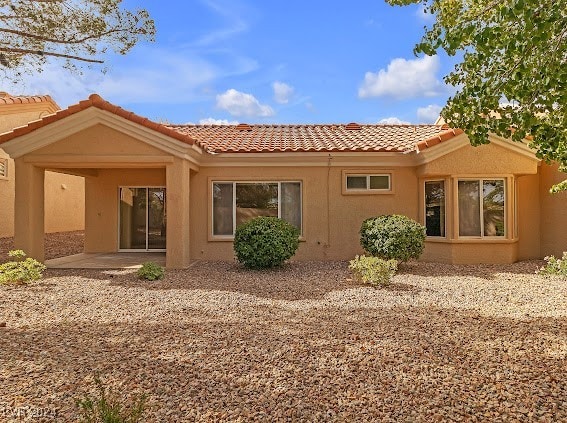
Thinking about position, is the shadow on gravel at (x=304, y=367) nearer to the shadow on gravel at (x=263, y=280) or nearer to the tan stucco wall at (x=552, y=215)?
the shadow on gravel at (x=263, y=280)

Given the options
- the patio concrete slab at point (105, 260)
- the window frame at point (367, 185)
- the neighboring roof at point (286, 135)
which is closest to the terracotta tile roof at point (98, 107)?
the neighboring roof at point (286, 135)

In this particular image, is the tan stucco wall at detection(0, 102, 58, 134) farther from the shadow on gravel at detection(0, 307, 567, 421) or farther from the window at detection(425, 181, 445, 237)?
the window at detection(425, 181, 445, 237)

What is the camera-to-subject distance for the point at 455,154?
43.1 ft

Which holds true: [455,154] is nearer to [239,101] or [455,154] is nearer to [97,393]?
[97,393]

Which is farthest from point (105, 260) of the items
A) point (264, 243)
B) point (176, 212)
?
point (264, 243)

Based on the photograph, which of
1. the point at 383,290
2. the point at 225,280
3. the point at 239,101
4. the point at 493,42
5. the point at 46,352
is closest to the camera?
the point at 493,42

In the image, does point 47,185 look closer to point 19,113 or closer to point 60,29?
point 19,113

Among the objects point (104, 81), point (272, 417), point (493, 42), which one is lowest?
point (272, 417)

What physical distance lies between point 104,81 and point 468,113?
11.5 m

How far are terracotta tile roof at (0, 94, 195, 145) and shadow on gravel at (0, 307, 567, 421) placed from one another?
6.46 m

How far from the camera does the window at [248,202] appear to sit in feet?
46.5

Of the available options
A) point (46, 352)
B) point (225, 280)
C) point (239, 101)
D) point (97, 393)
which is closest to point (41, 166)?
point (225, 280)

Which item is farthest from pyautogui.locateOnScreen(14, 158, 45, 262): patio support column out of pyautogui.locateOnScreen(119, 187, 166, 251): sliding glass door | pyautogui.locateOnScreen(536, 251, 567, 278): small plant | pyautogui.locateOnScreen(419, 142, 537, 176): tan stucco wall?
pyautogui.locateOnScreen(536, 251, 567, 278): small plant

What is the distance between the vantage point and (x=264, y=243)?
11.5m
